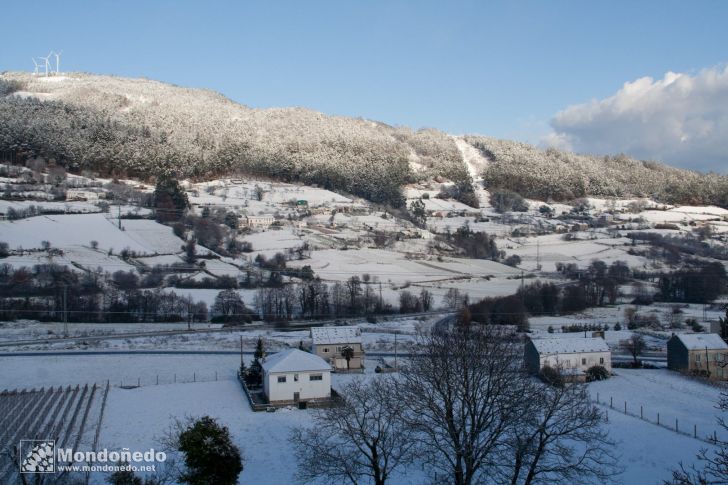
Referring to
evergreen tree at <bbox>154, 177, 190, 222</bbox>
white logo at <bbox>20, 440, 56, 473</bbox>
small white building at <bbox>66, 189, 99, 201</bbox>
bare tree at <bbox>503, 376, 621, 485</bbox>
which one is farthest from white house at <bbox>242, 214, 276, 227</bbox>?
white logo at <bbox>20, 440, 56, 473</bbox>

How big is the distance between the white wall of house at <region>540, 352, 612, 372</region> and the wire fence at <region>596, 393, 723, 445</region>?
10.00 ft

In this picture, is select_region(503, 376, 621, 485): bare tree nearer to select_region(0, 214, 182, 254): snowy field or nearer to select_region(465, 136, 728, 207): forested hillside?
select_region(0, 214, 182, 254): snowy field

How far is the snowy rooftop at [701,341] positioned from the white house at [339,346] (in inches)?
486

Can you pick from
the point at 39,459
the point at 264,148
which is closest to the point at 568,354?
the point at 39,459

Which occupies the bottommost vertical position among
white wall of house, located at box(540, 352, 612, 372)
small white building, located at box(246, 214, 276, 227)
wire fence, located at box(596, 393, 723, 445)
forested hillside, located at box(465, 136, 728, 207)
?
wire fence, located at box(596, 393, 723, 445)

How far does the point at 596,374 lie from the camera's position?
867 inches

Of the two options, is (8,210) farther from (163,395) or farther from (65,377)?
(163,395)

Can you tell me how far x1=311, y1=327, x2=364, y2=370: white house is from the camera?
79.3ft

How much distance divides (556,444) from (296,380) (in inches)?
381

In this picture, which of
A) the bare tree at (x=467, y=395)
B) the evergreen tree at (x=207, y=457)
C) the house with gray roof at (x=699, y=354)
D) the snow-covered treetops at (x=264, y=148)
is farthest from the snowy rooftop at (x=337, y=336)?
the snow-covered treetops at (x=264, y=148)

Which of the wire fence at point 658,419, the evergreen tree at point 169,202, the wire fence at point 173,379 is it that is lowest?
the wire fence at point 658,419

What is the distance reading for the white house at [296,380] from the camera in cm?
1862

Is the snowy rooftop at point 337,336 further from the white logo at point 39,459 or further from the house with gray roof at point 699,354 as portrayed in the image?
the white logo at point 39,459

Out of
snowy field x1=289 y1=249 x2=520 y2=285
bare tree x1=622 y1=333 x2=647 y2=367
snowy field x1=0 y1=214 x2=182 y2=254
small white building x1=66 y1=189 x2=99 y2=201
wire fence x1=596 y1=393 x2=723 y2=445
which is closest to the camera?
wire fence x1=596 y1=393 x2=723 y2=445
